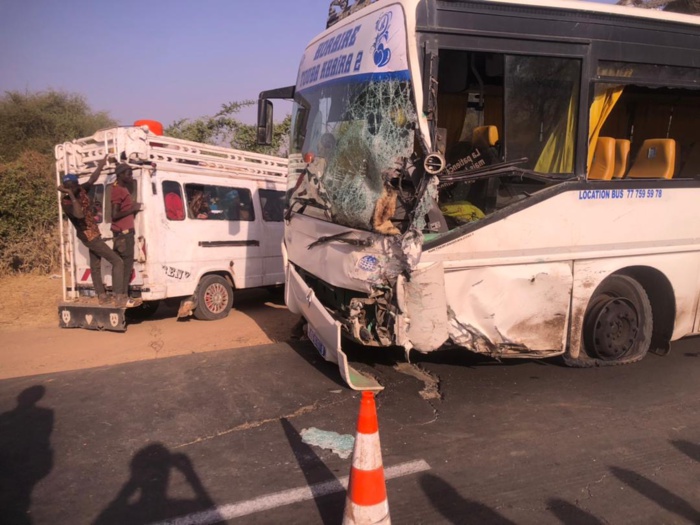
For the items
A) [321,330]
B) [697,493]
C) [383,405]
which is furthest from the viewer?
[321,330]

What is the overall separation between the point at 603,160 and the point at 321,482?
4.01m

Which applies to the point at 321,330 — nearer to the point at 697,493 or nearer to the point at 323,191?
the point at 323,191

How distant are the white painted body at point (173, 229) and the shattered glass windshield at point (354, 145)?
10.8 feet

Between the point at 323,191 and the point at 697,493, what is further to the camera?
the point at 323,191

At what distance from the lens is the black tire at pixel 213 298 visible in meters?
8.66

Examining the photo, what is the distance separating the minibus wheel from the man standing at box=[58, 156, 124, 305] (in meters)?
6.26

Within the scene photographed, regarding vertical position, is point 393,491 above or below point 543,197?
below

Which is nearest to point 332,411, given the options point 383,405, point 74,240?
point 383,405

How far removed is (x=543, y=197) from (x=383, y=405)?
235 centimetres

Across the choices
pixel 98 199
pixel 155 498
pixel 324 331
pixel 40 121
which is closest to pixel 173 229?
pixel 98 199

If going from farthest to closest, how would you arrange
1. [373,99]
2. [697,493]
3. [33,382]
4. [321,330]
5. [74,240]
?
[74,240] → [33,382] → [321,330] → [373,99] → [697,493]

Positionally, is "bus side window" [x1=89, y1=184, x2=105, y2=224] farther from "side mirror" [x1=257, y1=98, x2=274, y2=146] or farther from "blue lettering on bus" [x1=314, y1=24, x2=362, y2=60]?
"blue lettering on bus" [x1=314, y1=24, x2=362, y2=60]

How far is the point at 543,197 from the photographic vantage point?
4.79 m

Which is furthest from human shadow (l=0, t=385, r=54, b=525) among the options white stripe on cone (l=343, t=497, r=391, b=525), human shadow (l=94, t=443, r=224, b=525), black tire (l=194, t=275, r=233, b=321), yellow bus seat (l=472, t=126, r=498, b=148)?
yellow bus seat (l=472, t=126, r=498, b=148)
